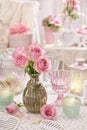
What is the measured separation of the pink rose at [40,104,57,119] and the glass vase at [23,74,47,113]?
0.04 m

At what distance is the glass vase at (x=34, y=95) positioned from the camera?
106cm

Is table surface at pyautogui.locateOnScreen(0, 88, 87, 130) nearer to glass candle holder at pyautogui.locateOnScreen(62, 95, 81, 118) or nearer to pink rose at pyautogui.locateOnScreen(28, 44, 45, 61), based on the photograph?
glass candle holder at pyautogui.locateOnScreen(62, 95, 81, 118)

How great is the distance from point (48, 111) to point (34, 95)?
86 millimetres

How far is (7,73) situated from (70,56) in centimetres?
134

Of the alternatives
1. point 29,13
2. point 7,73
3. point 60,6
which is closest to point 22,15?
point 29,13

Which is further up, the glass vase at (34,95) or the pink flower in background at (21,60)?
the pink flower in background at (21,60)

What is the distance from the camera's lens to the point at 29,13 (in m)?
3.24

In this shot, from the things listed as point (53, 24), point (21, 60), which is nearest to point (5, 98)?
point (21, 60)

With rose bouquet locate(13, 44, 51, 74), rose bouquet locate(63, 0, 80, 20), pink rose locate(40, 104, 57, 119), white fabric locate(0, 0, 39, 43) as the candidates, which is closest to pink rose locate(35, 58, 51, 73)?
rose bouquet locate(13, 44, 51, 74)

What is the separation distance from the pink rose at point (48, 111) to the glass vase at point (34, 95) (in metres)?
0.04

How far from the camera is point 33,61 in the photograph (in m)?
1.03

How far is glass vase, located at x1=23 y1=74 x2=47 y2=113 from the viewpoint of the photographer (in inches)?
41.6

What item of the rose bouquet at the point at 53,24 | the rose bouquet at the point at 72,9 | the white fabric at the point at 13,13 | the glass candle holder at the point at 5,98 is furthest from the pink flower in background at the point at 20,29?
the glass candle holder at the point at 5,98

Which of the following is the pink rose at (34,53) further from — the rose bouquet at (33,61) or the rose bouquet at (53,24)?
the rose bouquet at (53,24)
